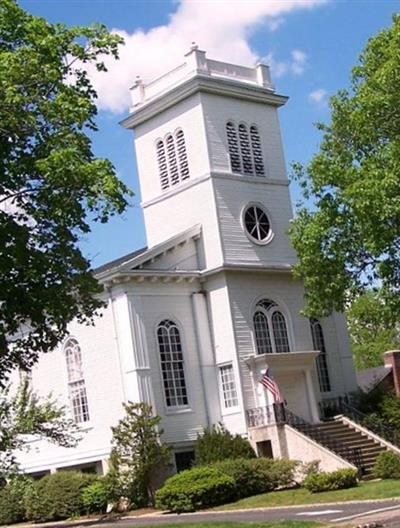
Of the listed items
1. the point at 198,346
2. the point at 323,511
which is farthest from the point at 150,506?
the point at 323,511

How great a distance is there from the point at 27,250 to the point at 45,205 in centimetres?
126

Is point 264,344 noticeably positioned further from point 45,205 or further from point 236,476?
point 45,205

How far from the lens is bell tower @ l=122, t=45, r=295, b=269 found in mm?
37906

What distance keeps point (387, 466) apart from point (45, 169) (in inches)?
666

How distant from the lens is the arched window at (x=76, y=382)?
37844 mm

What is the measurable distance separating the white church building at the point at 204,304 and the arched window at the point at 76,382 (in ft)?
→ 0.21

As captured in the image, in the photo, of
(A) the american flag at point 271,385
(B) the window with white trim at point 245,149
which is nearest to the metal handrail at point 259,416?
(A) the american flag at point 271,385

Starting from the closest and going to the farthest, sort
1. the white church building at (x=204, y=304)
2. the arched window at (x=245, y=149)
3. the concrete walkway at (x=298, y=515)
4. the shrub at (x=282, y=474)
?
the concrete walkway at (x=298, y=515) → the shrub at (x=282, y=474) → the white church building at (x=204, y=304) → the arched window at (x=245, y=149)

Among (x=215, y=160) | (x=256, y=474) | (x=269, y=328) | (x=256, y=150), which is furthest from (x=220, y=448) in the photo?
(x=256, y=150)

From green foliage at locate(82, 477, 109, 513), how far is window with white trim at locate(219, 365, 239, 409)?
585 centimetres

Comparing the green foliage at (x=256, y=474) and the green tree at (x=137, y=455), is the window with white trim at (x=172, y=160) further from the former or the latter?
the green foliage at (x=256, y=474)

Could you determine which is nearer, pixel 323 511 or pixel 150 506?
pixel 323 511

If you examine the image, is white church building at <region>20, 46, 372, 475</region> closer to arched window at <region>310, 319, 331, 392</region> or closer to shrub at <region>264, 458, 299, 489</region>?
arched window at <region>310, 319, 331, 392</region>

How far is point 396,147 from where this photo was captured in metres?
29.3
